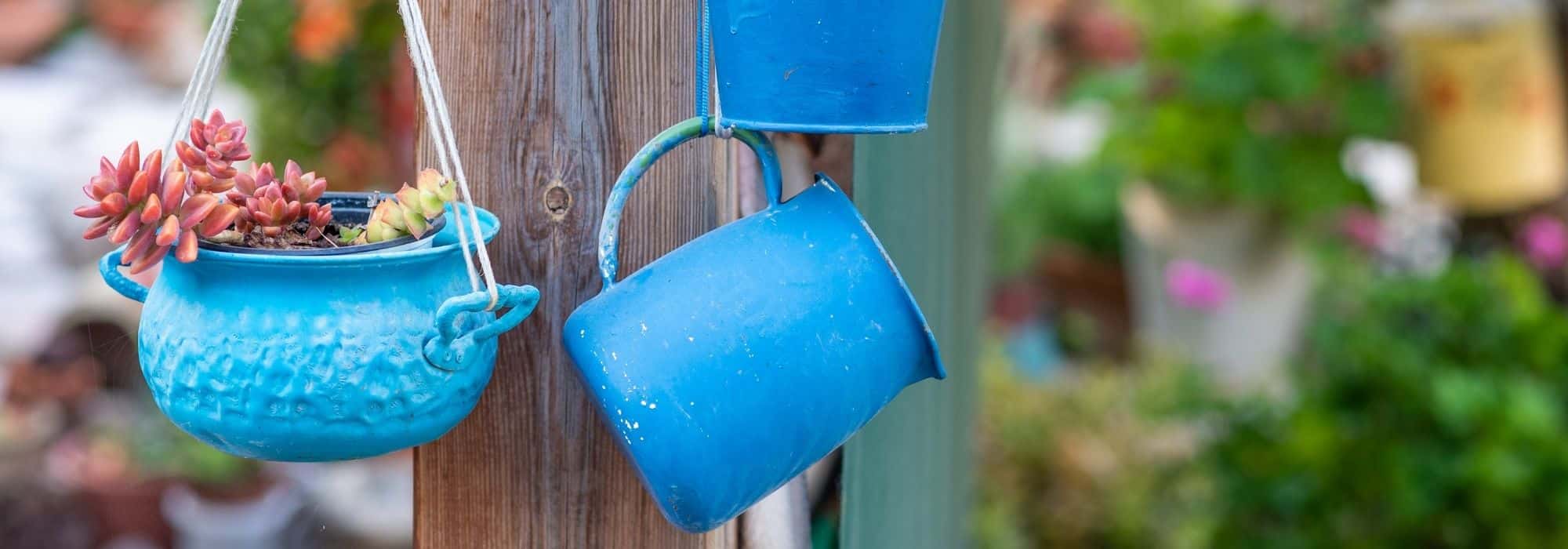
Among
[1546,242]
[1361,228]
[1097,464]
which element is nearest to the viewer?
[1097,464]

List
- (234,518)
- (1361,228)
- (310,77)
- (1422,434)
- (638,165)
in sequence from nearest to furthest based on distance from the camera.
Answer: (638,165), (310,77), (234,518), (1422,434), (1361,228)

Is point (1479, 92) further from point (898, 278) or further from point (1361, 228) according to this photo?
point (898, 278)

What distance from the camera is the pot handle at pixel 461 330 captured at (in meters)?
0.72

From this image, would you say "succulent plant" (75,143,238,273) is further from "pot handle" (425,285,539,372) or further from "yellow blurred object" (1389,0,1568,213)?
"yellow blurred object" (1389,0,1568,213)

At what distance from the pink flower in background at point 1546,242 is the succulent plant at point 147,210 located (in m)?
4.07

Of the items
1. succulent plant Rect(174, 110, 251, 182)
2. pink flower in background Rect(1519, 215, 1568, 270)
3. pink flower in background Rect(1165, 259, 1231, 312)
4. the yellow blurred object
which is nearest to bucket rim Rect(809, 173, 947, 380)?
succulent plant Rect(174, 110, 251, 182)

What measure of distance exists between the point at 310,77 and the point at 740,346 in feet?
5.78

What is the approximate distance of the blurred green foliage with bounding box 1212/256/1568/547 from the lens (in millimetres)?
2766

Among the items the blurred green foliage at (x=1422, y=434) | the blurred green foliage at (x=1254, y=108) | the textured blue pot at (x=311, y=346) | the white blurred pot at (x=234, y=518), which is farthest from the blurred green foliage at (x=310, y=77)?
the blurred green foliage at (x=1422, y=434)

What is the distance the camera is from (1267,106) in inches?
118

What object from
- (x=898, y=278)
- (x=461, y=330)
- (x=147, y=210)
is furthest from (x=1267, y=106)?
(x=147, y=210)

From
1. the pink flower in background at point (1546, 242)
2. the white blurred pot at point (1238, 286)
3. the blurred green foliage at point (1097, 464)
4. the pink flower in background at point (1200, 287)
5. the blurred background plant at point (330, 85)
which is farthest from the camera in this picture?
the pink flower in background at point (1546, 242)

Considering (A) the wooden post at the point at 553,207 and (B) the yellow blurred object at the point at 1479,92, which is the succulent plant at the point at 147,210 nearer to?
(A) the wooden post at the point at 553,207

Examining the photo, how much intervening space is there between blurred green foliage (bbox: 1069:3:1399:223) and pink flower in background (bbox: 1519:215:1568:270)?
1022mm
